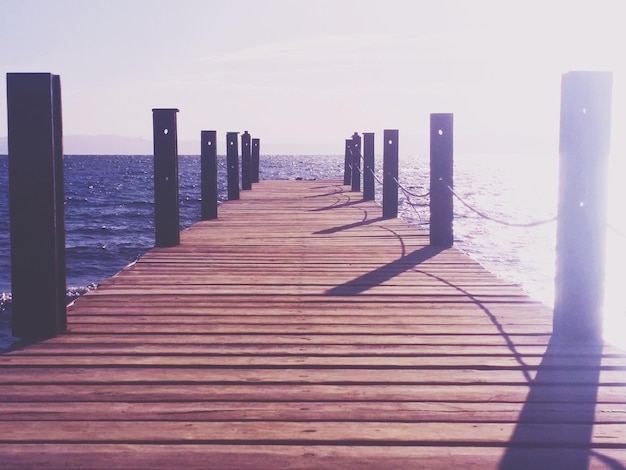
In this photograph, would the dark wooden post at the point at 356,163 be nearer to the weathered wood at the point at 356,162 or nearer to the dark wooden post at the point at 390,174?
the weathered wood at the point at 356,162

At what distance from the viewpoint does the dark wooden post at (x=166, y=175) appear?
792cm

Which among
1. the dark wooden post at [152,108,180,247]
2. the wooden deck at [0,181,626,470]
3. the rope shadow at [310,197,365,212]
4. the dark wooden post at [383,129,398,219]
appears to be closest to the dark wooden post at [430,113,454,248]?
the wooden deck at [0,181,626,470]

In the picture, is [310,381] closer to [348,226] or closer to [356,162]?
[348,226]

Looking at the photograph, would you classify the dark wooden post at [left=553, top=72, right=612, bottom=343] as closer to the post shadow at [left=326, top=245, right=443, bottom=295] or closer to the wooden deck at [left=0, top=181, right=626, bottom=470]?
the wooden deck at [left=0, top=181, right=626, bottom=470]

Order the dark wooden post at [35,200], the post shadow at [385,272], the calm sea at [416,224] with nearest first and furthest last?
1. the dark wooden post at [35,200]
2. the post shadow at [385,272]
3. the calm sea at [416,224]

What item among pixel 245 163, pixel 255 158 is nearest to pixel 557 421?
pixel 245 163

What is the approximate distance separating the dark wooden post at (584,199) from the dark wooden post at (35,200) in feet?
9.10

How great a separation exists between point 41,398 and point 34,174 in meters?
1.45

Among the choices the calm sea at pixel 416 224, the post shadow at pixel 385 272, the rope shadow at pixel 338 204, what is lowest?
the calm sea at pixel 416 224

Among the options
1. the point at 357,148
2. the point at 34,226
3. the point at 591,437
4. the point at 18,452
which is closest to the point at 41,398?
the point at 18,452

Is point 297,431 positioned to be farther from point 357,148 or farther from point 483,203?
point 483,203

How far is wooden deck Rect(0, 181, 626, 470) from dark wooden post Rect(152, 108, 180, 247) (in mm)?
1948

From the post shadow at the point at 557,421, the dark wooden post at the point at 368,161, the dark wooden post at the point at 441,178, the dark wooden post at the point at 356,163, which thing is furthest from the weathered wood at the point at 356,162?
the post shadow at the point at 557,421

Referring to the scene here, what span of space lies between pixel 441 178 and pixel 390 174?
131 inches
